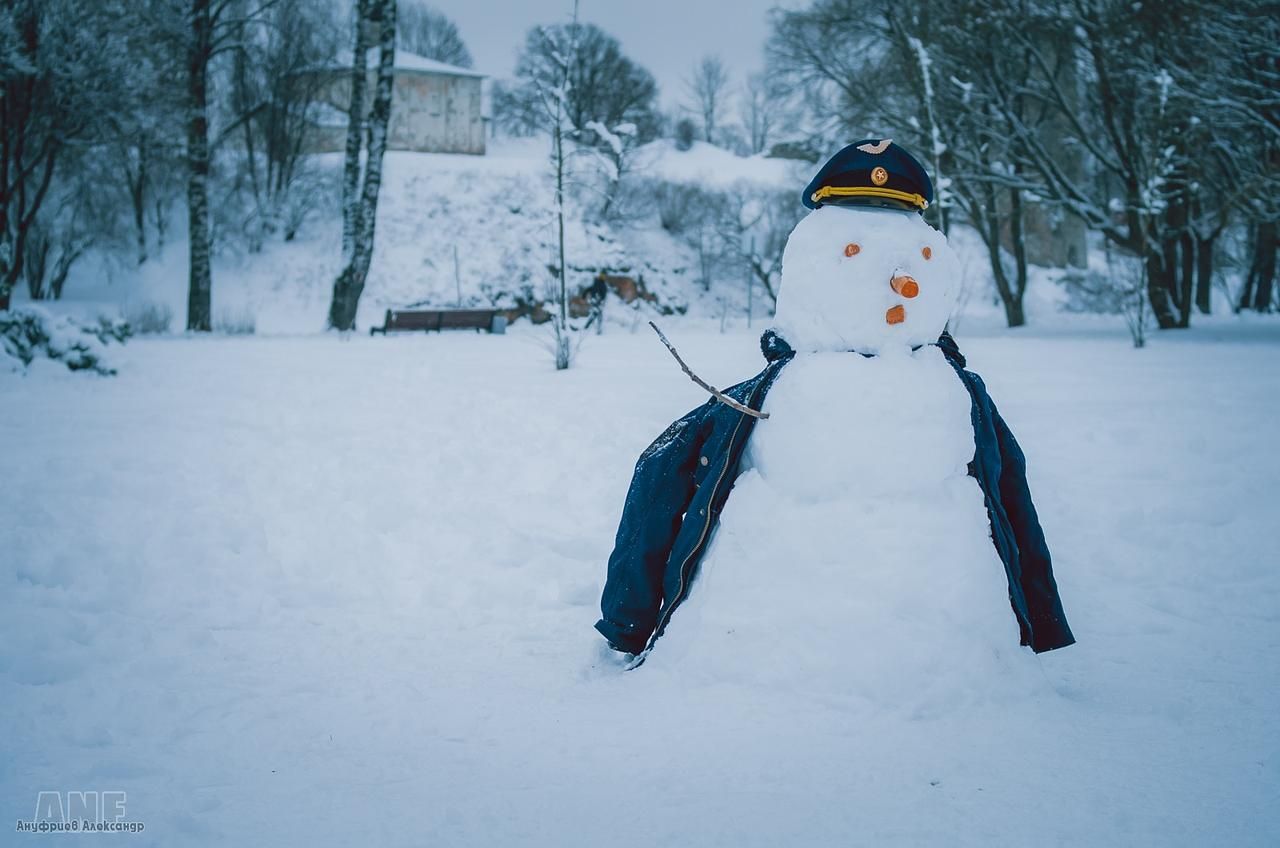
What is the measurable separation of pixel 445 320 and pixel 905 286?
13971mm

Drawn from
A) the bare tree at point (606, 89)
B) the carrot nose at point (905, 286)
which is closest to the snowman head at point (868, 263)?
the carrot nose at point (905, 286)

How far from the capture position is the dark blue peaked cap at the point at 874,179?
233cm

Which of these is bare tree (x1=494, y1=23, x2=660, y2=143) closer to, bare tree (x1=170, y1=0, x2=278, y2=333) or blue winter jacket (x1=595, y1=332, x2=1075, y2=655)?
bare tree (x1=170, y1=0, x2=278, y2=333)

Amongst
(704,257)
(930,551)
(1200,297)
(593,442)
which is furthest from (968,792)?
(704,257)

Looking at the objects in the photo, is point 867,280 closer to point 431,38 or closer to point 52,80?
point 52,80

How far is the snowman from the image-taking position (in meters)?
2.19

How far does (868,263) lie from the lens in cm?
226

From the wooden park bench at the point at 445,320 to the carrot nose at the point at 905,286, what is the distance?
44.3 feet

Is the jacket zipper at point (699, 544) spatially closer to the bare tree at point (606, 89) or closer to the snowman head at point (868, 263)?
the snowman head at point (868, 263)

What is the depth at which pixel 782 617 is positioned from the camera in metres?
2.26

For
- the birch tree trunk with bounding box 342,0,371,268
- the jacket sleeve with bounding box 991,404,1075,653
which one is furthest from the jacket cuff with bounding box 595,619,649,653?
the birch tree trunk with bounding box 342,0,371,268

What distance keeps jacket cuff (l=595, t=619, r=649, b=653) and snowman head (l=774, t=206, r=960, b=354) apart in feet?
3.43

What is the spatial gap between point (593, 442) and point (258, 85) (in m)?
23.1

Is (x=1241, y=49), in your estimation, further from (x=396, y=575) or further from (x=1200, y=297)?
(x=396, y=575)
